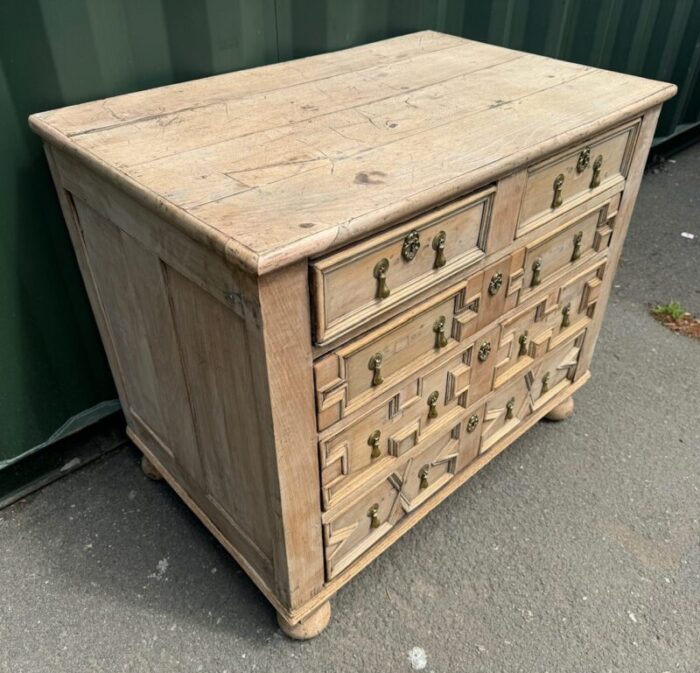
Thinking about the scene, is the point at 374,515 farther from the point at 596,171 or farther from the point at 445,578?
the point at 596,171

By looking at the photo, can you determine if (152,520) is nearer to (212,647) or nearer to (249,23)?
(212,647)

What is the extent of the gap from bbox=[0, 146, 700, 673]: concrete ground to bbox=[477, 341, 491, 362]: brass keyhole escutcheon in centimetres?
54

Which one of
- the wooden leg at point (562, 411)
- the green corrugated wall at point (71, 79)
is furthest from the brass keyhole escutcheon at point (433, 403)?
the green corrugated wall at point (71, 79)

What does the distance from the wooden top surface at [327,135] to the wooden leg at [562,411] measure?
3.16ft

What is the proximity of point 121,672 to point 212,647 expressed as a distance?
20 cm

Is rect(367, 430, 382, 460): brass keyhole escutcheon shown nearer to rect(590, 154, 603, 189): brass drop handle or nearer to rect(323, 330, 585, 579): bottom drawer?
rect(323, 330, 585, 579): bottom drawer

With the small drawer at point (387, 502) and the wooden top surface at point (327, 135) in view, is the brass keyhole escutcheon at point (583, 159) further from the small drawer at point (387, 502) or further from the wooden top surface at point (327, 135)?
the small drawer at point (387, 502)

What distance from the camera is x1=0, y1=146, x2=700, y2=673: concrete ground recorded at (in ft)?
5.08

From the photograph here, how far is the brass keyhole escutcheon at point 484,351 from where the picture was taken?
1550 mm

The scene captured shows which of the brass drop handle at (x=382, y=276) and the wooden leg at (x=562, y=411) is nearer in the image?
the brass drop handle at (x=382, y=276)

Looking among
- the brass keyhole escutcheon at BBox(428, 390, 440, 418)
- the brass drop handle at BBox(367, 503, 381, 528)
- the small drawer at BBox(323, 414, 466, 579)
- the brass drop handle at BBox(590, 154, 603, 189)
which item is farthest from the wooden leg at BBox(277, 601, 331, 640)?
the brass drop handle at BBox(590, 154, 603, 189)

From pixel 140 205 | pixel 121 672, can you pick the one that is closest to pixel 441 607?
pixel 121 672

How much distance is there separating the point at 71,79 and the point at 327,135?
0.64m

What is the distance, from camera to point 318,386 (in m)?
1.18
